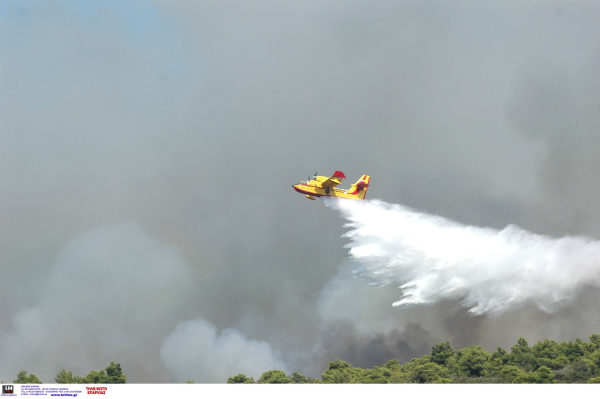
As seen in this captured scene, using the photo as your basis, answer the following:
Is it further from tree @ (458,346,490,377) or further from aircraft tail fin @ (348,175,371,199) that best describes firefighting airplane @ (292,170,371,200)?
tree @ (458,346,490,377)

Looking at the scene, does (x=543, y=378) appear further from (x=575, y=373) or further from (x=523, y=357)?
(x=523, y=357)

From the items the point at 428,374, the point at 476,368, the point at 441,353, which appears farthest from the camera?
the point at 441,353

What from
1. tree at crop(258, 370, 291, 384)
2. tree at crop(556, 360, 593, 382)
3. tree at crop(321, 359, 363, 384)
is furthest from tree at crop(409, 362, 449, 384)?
tree at crop(258, 370, 291, 384)

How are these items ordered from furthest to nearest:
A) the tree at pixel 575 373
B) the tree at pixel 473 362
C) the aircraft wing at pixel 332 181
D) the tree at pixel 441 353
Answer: the tree at pixel 441 353 < the tree at pixel 473 362 < the tree at pixel 575 373 < the aircraft wing at pixel 332 181

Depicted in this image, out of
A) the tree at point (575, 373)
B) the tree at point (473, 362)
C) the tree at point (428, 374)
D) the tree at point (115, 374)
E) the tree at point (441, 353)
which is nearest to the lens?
the tree at point (575, 373)

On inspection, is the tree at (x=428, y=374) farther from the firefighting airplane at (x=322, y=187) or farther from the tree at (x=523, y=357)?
the firefighting airplane at (x=322, y=187)

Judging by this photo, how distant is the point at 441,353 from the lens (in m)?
79.4

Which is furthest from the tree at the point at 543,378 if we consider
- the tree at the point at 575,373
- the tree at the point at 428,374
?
the tree at the point at 428,374

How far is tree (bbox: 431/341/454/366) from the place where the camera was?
7909 centimetres

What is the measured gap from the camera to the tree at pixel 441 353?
79.1m

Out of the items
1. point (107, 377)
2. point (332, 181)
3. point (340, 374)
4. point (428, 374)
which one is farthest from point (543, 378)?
point (107, 377)
